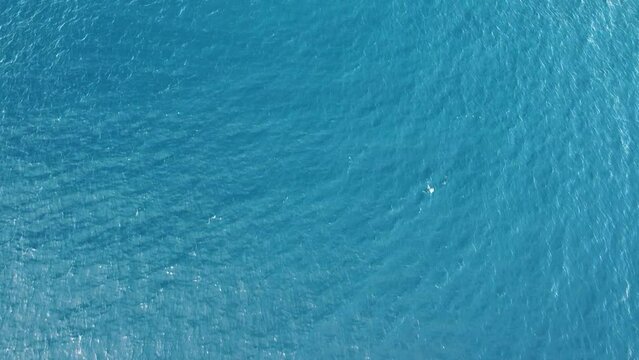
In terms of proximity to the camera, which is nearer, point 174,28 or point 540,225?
point 540,225

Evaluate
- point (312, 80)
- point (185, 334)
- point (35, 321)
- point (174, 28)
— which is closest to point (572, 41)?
point (312, 80)

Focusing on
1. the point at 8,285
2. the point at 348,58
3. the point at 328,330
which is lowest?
the point at 328,330

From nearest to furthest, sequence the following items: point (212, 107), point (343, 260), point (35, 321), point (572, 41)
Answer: point (35, 321), point (343, 260), point (212, 107), point (572, 41)

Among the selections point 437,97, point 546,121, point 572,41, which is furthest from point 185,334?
point 572,41

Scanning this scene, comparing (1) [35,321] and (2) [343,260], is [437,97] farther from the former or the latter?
(1) [35,321]

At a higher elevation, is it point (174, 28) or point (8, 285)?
point (174, 28)

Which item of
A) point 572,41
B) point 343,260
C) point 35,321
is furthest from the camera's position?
point 572,41
